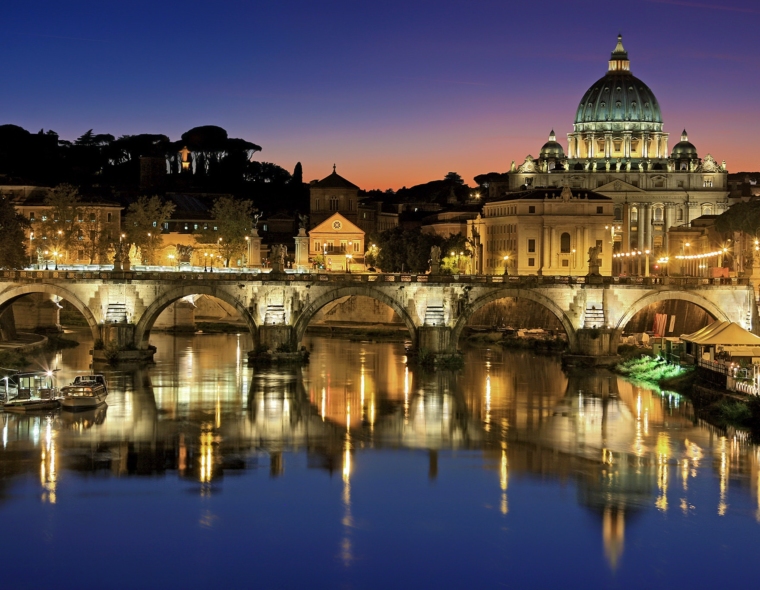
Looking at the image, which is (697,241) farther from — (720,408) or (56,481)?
(56,481)

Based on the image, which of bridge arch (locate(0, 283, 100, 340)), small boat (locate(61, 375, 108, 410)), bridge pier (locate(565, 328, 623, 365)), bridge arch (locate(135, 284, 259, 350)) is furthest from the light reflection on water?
bridge arch (locate(0, 283, 100, 340))

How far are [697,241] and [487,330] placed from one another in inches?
1613

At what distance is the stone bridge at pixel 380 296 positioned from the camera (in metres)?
65.6

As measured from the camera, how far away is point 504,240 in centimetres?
12375

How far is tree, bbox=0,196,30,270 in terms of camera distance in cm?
7025

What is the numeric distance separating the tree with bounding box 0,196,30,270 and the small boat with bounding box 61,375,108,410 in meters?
20.7

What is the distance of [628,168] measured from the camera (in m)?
162

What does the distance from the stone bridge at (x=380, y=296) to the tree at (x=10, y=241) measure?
3.30 metres

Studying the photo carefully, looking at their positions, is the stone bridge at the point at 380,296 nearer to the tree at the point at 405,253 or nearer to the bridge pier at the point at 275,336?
the bridge pier at the point at 275,336

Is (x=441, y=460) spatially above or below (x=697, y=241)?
below

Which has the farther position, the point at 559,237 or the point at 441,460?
the point at 559,237

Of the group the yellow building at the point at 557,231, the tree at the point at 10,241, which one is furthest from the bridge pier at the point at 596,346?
the yellow building at the point at 557,231

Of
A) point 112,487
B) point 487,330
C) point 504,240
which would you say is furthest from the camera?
point 504,240

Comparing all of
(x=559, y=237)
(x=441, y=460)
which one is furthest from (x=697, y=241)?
(x=441, y=460)
